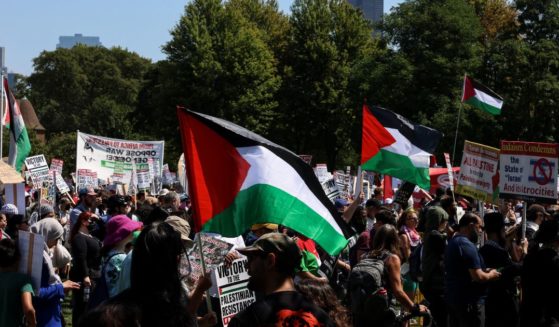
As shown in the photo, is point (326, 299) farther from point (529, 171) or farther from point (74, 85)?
point (74, 85)

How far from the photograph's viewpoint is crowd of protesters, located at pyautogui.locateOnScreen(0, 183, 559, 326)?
4.59 metres

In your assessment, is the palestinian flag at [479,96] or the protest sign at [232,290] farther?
the palestinian flag at [479,96]

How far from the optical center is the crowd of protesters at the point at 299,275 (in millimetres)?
4586

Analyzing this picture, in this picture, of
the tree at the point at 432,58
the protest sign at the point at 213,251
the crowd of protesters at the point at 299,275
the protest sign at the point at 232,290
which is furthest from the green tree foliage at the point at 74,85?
the protest sign at the point at 213,251

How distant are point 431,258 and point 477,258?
1.60m

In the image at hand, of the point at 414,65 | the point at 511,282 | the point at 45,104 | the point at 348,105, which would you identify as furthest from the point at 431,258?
the point at 45,104

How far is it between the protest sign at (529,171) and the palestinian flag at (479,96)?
26.8 ft

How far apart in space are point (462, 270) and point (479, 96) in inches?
473

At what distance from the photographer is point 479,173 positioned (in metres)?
13.7

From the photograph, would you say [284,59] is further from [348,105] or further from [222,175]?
[222,175]

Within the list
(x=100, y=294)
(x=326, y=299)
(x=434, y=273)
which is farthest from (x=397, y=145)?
(x=326, y=299)

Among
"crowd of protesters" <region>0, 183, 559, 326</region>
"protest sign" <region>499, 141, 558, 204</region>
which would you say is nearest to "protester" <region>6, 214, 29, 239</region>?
"crowd of protesters" <region>0, 183, 559, 326</region>

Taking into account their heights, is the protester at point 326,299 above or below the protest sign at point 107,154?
below

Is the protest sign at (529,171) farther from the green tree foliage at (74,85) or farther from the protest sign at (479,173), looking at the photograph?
the green tree foliage at (74,85)
